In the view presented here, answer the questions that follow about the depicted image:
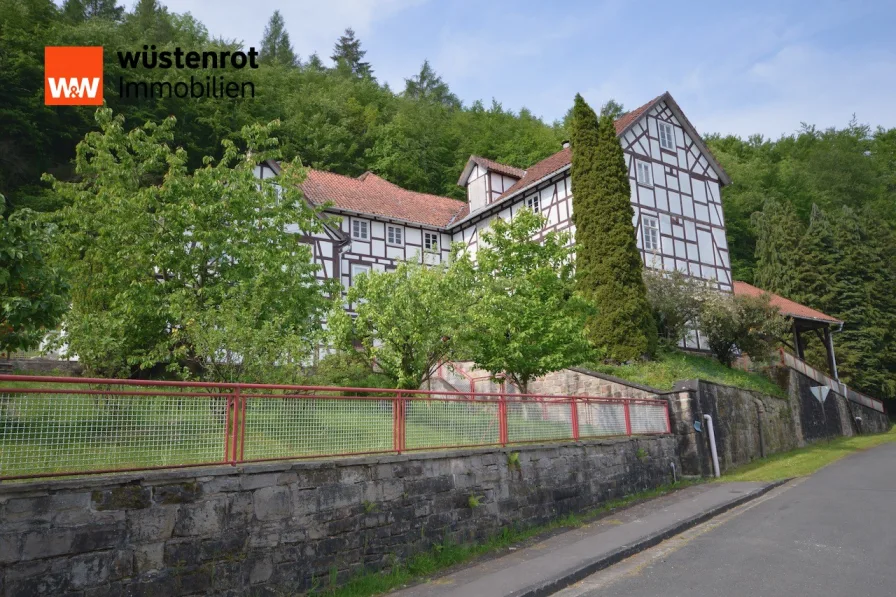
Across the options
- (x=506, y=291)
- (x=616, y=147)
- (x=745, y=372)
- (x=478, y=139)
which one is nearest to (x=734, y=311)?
(x=745, y=372)

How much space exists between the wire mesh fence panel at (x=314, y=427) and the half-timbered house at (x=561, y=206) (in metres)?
18.5

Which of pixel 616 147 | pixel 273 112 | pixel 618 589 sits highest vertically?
pixel 273 112

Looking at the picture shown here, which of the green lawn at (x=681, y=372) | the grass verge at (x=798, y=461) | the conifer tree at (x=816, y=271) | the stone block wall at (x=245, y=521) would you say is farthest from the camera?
the conifer tree at (x=816, y=271)

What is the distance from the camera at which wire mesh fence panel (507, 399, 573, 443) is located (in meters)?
10.5

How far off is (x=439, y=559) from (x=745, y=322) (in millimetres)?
19938

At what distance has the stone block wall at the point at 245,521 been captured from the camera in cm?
525

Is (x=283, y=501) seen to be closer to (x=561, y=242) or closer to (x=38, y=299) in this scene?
(x=38, y=299)

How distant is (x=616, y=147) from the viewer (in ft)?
79.7

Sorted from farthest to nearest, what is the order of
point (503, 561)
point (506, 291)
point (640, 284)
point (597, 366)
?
point (640, 284), point (597, 366), point (506, 291), point (503, 561)

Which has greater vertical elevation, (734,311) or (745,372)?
(734,311)

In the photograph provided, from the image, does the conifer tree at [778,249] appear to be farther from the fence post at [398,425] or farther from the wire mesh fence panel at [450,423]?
the fence post at [398,425]

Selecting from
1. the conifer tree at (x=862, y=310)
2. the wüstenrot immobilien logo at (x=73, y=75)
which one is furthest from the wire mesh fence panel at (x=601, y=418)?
the conifer tree at (x=862, y=310)

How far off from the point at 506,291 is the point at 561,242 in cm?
347

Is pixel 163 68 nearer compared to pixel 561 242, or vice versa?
pixel 561 242
